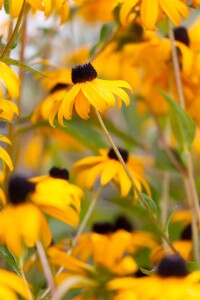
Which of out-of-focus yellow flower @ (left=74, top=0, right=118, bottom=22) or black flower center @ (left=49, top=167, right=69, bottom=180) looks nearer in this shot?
black flower center @ (left=49, top=167, right=69, bottom=180)

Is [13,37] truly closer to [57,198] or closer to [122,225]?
[57,198]

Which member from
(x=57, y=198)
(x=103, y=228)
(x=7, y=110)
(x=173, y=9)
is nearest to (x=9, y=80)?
(x=7, y=110)

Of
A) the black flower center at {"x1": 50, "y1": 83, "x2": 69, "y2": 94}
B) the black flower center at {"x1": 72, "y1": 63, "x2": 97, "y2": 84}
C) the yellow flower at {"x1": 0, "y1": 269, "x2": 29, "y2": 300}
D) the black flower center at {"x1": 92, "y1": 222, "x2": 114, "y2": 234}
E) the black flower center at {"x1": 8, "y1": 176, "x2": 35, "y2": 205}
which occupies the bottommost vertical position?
the black flower center at {"x1": 92, "y1": 222, "x2": 114, "y2": 234}

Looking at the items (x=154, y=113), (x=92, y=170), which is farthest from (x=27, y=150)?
(x=92, y=170)

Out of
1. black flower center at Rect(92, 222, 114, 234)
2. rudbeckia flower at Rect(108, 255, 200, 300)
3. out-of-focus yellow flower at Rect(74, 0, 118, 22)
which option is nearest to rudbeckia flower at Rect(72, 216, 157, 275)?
black flower center at Rect(92, 222, 114, 234)

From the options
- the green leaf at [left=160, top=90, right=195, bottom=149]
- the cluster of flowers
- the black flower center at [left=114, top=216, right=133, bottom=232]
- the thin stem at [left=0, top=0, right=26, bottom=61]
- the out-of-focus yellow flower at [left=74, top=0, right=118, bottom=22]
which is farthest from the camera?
the out-of-focus yellow flower at [left=74, top=0, right=118, bottom=22]

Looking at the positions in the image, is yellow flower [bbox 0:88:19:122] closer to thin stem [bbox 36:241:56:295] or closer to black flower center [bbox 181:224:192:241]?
thin stem [bbox 36:241:56:295]

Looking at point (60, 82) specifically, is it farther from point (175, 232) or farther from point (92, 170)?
point (175, 232)
